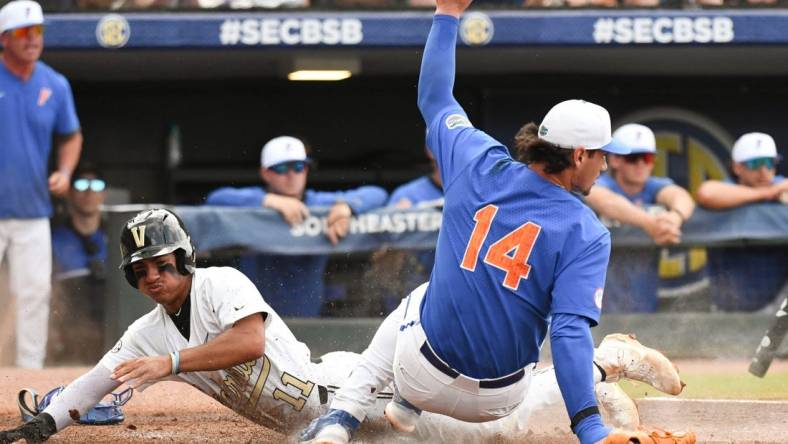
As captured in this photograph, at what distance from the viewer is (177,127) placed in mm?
12258

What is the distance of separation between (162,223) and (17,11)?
481cm

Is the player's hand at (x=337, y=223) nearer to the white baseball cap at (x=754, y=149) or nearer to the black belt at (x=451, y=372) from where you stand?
the white baseball cap at (x=754, y=149)

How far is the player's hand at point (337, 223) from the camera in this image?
891cm

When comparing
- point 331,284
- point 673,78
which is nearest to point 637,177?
point 331,284

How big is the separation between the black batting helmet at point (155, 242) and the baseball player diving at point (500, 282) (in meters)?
0.77

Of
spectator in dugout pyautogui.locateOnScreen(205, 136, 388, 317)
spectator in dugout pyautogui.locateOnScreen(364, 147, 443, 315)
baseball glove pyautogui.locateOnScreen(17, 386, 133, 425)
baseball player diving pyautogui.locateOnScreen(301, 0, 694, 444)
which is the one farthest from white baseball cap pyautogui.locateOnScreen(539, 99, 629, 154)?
spectator in dugout pyautogui.locateOnScreen(364, 147, 443, 315)

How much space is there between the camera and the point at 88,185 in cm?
977

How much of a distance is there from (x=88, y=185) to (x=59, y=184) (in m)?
0.88

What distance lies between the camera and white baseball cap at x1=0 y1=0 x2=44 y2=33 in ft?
30.1

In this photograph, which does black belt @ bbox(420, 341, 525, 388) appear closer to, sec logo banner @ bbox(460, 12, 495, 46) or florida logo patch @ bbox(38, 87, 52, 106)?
florida logo patch @ bbox(38, 87, 52, 106)

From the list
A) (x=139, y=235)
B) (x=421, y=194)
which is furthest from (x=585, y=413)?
(x=421, y=194)

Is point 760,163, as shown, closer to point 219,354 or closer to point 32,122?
point 32,122

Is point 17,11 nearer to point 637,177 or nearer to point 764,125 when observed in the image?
point 637,177

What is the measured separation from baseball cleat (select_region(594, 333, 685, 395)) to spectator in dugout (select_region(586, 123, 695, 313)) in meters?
3.42
